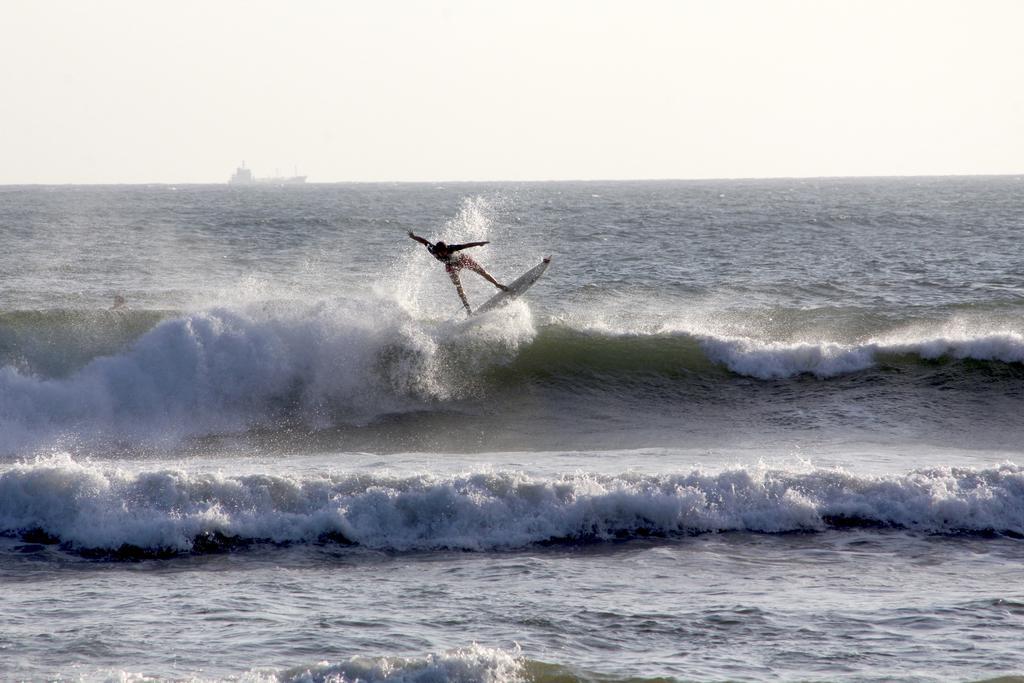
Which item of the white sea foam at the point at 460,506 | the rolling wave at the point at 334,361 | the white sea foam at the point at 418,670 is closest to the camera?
the white sea foam at the point at 418,670

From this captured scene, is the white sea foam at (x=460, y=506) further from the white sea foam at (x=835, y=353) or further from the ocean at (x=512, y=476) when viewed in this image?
the white sea foam at (x=835, y=353)

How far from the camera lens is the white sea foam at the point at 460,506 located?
11281 millimetres

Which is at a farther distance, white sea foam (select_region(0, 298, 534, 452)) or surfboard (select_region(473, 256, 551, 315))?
surfboard (select_region(473, 256, 551, 315))

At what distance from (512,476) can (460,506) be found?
0.83m

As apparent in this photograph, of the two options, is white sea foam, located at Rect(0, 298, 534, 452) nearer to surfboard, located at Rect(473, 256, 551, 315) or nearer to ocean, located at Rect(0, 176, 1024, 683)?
ocean, located at Rect(0, 176, 1024, 683)

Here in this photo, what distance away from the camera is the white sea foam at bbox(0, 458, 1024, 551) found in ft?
37.0

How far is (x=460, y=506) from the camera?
458 inches

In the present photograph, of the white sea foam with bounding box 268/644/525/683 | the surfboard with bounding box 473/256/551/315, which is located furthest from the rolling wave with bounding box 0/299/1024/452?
the white sea foam with bounding box 268/644/525/683

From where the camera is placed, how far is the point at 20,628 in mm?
8500

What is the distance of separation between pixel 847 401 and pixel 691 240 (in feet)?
75.3

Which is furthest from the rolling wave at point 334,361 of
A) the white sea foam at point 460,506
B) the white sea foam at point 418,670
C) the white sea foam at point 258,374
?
the white sea foam at point 418,670

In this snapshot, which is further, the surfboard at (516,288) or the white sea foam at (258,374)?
the surfboard at (516,288)

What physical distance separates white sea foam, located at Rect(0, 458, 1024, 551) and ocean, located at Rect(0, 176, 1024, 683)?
4 centimetres

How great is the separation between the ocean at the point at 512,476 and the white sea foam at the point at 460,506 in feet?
0.12
